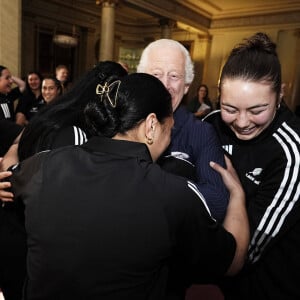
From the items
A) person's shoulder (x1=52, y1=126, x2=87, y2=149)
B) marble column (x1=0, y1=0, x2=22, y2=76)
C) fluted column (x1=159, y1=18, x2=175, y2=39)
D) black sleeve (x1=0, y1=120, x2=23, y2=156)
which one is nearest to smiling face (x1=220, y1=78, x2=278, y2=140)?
person's shoulder (x1=52, y1=126, x2=87, y2=149)

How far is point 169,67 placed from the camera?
147 centimetres

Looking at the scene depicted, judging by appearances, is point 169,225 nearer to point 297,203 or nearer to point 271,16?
point 297,203

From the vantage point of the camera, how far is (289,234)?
1.26m

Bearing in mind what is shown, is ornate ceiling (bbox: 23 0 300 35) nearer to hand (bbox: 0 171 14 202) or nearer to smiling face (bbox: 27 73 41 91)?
smiling face (bbox: 27 73 41 91)

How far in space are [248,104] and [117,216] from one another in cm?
69

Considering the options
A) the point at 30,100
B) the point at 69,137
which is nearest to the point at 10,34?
the point at 30,100

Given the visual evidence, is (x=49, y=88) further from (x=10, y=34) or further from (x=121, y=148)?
(x=121, y=148)

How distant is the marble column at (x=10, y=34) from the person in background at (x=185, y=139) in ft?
15.0

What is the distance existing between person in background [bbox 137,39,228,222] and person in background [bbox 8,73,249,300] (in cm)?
23

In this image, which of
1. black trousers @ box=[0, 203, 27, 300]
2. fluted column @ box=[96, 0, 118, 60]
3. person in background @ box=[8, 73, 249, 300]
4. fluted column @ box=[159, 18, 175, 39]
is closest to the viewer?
person in background @ box=[8, 73, 249, 300]

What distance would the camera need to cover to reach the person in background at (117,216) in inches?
33.2

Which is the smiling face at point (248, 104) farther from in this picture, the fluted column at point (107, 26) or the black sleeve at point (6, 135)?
the fluted column at point (107, 26)

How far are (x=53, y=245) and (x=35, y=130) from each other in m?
0.57

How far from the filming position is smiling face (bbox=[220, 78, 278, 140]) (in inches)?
46.5
